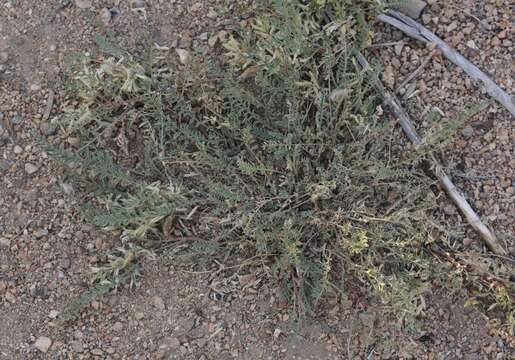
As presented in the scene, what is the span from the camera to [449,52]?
3500 mm

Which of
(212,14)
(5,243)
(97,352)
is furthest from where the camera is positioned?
(212,14)

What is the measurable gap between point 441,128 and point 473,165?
1.20 ft

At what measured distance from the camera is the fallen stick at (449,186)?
11.0 feet

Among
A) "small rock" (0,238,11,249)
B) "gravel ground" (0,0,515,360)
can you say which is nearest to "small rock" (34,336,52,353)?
"gravel ground" (0,0,515,360)

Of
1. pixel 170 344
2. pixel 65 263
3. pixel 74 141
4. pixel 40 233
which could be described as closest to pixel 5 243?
pixel 40 233

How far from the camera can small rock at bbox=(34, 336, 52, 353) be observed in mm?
3348

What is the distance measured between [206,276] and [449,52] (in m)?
1.53

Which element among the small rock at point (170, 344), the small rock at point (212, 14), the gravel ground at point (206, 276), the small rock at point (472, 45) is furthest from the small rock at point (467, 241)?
the small rock at point (212, 14)

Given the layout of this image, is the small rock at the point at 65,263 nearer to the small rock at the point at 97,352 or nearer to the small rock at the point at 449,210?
the small rock at the point at 97,352

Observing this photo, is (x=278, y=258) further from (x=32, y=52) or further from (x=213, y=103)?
(x=32, y=52)

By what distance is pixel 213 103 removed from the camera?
11.2 feet

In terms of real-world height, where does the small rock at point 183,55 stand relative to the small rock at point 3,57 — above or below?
below

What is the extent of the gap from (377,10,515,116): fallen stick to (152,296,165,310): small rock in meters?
1.66

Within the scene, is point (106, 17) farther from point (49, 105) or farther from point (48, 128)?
point (48, 128)
